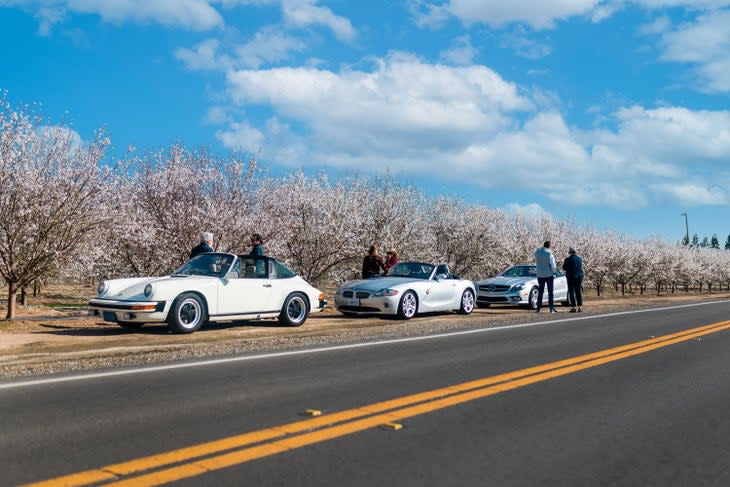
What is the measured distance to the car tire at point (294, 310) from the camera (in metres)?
13.5

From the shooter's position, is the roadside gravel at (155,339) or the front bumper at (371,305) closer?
the roadside gravel at (155,339)

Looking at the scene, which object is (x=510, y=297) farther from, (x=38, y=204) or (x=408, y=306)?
(x=38, y=204)

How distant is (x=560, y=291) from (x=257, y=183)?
34.2ft

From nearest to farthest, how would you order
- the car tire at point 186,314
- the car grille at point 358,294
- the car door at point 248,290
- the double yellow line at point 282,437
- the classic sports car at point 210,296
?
the double yellow line at point 282,437 → the classic sports car at point 210,296 → the car tire at point 186,314 → the car door at point 248,290 → the car grille at point 358,294

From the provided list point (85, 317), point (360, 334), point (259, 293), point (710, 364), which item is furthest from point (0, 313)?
point (710, 364)

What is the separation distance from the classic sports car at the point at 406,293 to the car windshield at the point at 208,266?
3.84 metres

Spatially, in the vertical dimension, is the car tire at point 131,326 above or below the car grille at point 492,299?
below

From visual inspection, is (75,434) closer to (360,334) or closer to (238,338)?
(238,338)

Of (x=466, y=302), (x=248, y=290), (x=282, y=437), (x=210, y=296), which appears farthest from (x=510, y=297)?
(x=282, y=437)

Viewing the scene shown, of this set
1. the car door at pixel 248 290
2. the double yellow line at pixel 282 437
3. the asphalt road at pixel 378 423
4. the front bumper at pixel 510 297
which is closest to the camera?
the double yellow line at pixel 282 437

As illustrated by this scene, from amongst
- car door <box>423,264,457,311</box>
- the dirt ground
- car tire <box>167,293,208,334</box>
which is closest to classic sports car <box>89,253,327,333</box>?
car tire <box>167,293,208,334</box>

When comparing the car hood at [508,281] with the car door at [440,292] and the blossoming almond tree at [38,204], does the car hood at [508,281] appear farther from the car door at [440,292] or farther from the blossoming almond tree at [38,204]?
the blossoming almond tree at [38,204]

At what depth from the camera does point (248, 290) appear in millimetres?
12758

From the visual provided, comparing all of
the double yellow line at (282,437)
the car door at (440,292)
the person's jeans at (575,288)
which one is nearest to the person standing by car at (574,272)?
the person's jeans at (575,288)
